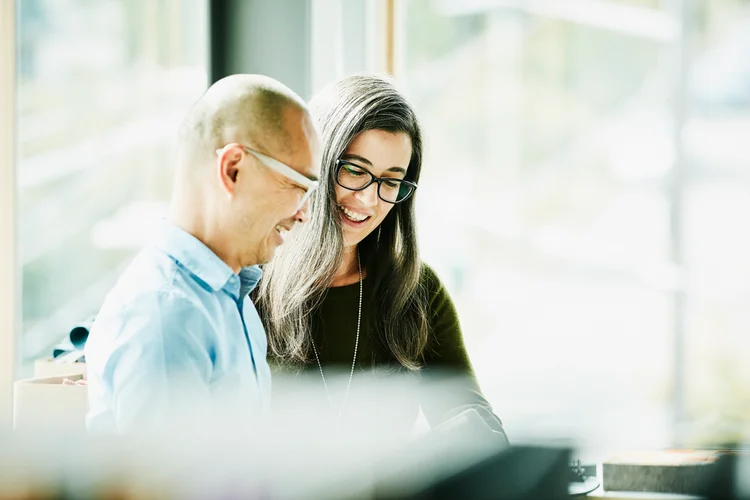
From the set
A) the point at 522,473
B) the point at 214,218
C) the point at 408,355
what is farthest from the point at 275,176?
the point at 408,355

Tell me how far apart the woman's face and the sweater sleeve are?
28cm

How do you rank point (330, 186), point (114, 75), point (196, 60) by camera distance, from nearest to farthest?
1. point (330, 186)
2. point (114, 75)
3. point (196, 60)

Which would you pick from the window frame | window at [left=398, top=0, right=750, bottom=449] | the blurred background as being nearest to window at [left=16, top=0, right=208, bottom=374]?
the window frame

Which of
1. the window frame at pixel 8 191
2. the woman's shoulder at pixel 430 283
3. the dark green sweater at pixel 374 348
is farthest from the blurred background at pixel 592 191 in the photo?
the dark green sweater at pixel 374 348

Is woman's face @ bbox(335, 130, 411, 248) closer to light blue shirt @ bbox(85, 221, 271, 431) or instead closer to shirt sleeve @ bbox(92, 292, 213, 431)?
light blue shirt @ bbox(85, 221, 271, 431)

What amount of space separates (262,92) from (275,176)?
0.34 feet

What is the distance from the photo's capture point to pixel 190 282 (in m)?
1.07

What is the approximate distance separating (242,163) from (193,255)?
0.13 m

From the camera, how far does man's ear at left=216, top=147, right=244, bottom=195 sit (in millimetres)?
1046

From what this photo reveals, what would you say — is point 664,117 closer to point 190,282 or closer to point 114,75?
point 114,75

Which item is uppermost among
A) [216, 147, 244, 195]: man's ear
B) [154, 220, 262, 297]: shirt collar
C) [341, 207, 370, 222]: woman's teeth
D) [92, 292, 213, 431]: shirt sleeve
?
[216, 147, 244, 195]: man's ear

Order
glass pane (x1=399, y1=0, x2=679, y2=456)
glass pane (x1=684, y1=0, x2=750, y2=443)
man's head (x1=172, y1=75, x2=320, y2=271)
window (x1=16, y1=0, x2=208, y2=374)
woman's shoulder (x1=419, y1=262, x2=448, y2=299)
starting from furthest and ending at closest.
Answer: glass pane (x1=399, y1=0, x2=679, y2=456), glass pane (x1=684, y1=0, x2=750, y2=443), window (x1=16, y1=0, x2=208, y2=374), woman's shoulder (x1=419, y1=262, x2=448, y2=299), man's head (x1=172, y1=75, x2=320, y2=271)

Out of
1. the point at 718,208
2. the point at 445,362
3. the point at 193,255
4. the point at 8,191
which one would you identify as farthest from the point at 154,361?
the point at 718,208

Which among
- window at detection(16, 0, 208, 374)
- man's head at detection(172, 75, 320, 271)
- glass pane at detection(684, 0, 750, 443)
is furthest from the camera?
glass pane at detection(684, 0, 750, 443)
